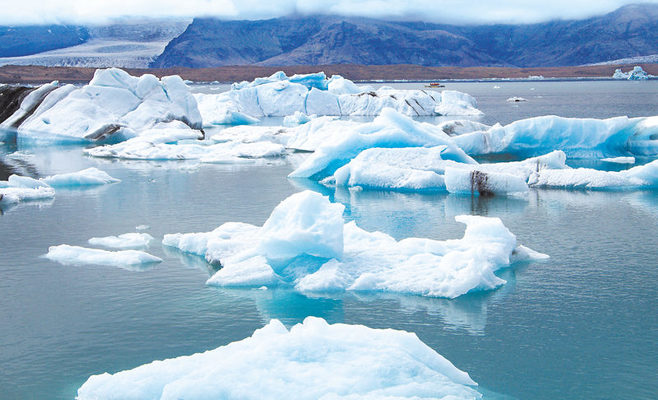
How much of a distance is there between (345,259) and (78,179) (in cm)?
861

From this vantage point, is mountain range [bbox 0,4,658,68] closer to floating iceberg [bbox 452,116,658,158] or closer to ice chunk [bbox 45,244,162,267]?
floating iceberg [bbox 452,116,658,158]

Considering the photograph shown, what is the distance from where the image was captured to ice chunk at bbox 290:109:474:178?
15.1 meters

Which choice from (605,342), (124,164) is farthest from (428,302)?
(124,164)

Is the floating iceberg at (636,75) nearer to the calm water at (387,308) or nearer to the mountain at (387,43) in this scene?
the mountain at (387,43)

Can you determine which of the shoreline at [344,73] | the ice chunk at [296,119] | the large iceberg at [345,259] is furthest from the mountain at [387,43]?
the large iceberg at [345,259]

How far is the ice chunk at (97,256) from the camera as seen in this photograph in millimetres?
8391

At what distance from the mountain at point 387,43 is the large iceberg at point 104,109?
97408 mm

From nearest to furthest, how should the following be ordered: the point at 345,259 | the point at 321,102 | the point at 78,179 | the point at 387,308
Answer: the point at 387,308
the point at 345,259
the point at 78,179
the point at 321,102

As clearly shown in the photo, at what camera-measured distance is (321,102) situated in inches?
1411

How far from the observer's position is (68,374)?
542 centimetres

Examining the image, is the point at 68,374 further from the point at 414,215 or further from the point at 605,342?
the point at 414,215

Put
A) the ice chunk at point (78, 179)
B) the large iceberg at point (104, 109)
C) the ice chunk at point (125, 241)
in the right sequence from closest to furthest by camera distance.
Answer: the ice chunk at point (125, 241), the ice chunk at point (78, 179), the large iceberg at point (104, 109)

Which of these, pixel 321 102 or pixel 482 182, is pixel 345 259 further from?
pixel 321 102

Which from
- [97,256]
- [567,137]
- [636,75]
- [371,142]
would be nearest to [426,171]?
[371,142]
